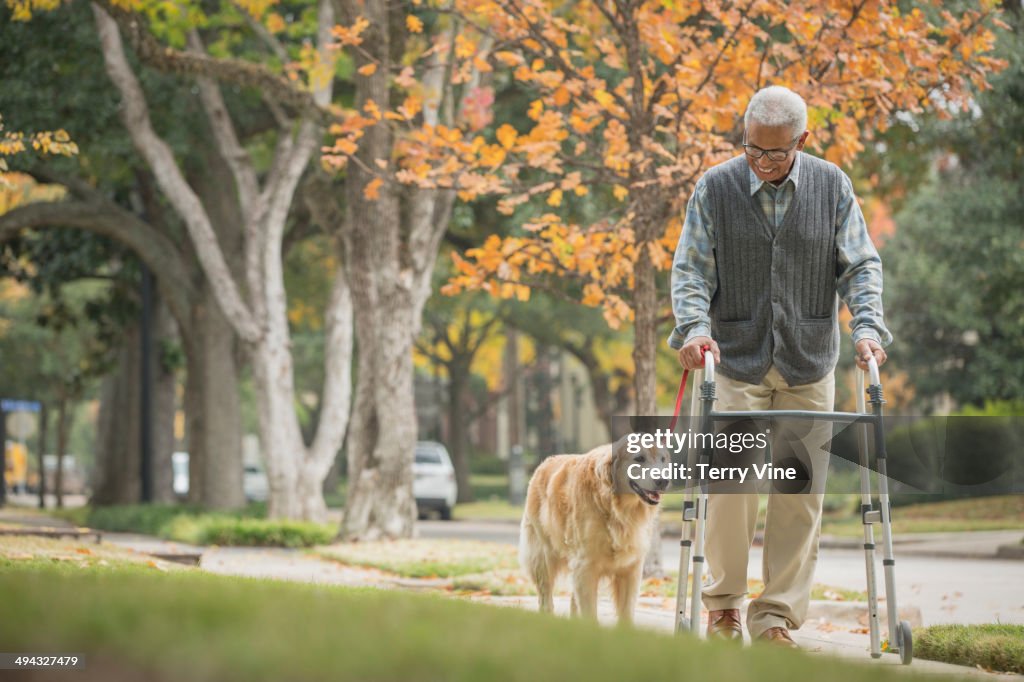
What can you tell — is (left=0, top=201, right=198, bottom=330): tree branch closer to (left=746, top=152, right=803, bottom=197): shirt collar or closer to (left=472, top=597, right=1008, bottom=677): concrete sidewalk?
(left=472, top=597, right=1008, bottom=677): concrete sidewalk

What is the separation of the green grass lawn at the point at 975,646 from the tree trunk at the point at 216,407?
1625 cm

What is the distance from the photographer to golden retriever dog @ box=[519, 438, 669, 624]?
644 cm

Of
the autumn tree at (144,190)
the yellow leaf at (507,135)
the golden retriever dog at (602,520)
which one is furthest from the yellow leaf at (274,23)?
the golden retriever dog at (602,520)

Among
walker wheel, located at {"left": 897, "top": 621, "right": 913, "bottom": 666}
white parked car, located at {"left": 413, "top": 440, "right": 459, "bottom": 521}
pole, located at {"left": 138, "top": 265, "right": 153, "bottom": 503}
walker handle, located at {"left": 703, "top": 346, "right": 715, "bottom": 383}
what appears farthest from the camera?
white parked car, located at {"left": 413, "top": 440, "right": 459, "bottom": 521}

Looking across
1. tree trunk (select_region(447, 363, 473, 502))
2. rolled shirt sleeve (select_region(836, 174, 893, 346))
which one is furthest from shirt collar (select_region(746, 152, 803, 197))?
tree trunk (select_region(447, 363, 473, 502))

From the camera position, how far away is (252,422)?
172ft

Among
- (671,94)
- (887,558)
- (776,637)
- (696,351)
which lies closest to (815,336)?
(696,351)

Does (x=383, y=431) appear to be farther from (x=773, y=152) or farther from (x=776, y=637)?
(x=773, y=152)

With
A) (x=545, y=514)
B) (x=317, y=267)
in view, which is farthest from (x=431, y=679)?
(x=317, y=267)

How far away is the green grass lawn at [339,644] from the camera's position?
10.5 feet

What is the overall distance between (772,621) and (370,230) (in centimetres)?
1104

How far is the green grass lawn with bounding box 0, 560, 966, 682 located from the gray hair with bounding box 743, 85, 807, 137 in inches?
97.1

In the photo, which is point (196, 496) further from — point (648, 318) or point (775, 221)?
point (775, 221)

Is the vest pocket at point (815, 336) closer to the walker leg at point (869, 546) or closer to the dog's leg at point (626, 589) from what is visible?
the walker leg at point (869, 546)
